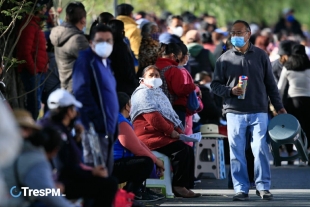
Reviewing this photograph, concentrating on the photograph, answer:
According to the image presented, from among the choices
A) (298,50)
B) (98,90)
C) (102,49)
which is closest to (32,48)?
(102,49)

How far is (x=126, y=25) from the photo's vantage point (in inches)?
637

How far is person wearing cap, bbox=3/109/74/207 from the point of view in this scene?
7.79m

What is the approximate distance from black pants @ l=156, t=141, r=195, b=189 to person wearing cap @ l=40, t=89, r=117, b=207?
12.0 feet

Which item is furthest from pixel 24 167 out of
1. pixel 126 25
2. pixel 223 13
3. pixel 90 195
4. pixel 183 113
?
pixel 223 13

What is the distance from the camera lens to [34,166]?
7.80m

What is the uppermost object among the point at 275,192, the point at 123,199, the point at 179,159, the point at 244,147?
the point at 244,147

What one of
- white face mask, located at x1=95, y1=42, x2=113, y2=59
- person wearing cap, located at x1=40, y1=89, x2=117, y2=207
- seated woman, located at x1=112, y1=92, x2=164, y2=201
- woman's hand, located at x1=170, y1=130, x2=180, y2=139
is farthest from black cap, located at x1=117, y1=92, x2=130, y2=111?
person wearing cap, located at x1=40, y1=89, x2=117, y2=207

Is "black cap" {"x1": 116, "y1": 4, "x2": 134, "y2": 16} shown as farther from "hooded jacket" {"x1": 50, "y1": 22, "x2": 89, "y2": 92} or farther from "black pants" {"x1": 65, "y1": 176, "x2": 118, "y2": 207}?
"black pants" {"x1": 65, "y1": 176, "x2": 118, "y2": 207}

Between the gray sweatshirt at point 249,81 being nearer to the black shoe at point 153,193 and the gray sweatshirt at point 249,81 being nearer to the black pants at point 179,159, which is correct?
the black pants at point 179,159

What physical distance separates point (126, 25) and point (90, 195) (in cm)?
760

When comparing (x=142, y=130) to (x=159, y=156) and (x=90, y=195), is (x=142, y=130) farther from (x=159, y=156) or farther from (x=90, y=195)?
(x=90, y=195)

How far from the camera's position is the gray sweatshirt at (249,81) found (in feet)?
40.1

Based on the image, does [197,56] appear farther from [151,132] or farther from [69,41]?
[151,132]

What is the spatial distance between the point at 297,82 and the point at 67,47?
5.32m
